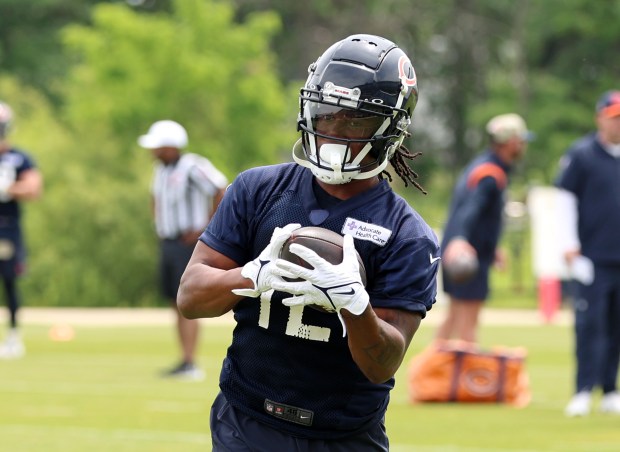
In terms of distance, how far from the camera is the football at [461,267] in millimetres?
9883

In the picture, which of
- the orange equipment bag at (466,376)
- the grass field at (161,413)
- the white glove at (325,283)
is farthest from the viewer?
the orange equipment bag at (466,376)

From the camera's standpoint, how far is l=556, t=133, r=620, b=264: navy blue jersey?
30.4ft

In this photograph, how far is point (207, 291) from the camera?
162 inches

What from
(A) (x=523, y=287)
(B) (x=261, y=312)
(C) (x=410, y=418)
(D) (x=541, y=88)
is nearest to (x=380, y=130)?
(B) (x=261, y=312)

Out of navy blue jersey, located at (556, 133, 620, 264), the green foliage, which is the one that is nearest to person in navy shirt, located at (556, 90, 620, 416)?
navy blue jersey, located at (556, 133, 620, 264)

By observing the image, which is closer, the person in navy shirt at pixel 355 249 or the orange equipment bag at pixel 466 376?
the person in navy shirt at pixel 355 249

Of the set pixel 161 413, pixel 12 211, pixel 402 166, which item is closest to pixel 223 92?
pixel 12 211

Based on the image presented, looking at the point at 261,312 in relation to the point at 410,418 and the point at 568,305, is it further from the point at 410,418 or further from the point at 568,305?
the point at 568,305

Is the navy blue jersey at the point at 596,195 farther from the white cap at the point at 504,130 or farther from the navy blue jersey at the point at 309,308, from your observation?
the navy blue jersey at the point at 309,308

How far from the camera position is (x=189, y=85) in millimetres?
27141

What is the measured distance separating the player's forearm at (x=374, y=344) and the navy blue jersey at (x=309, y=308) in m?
0.15

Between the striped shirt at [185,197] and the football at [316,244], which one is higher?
the football at [316,244]

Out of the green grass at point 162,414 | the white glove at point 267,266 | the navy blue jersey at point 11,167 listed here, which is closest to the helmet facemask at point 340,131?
the white glove at point 267,266

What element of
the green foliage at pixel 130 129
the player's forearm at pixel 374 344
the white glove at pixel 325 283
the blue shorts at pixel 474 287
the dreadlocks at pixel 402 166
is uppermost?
the dreadlocks at pixel 402 166
